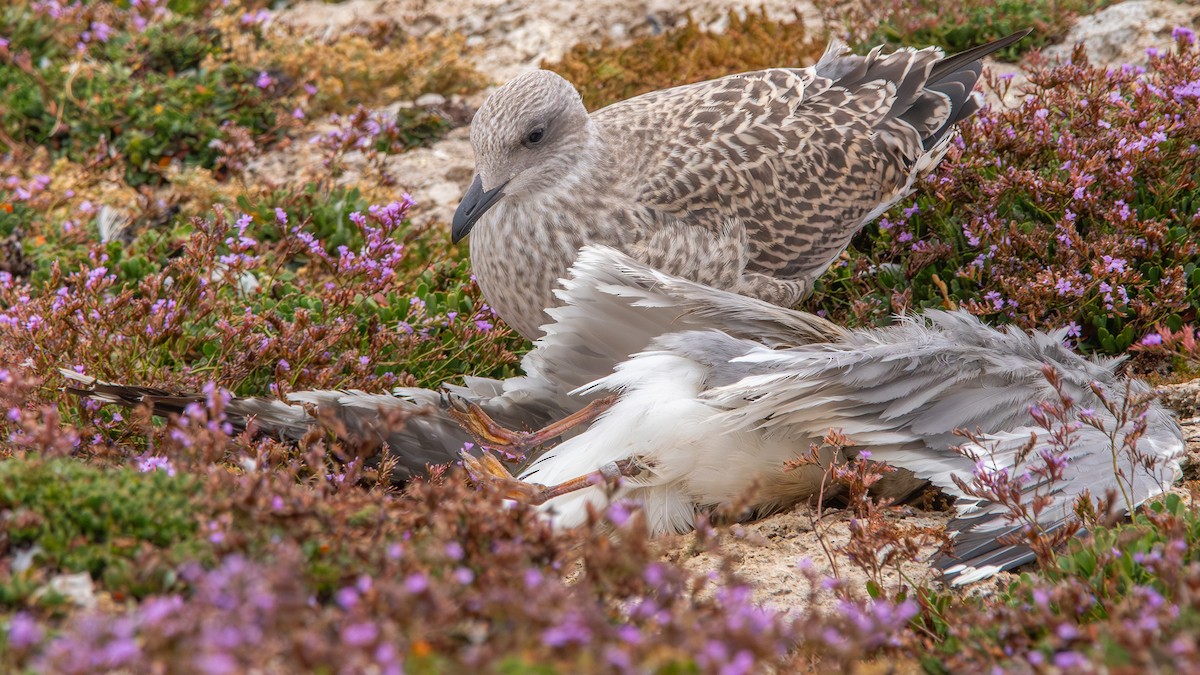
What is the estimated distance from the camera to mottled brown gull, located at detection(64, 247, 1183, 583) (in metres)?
3.81

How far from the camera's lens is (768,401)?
3791 millimetres

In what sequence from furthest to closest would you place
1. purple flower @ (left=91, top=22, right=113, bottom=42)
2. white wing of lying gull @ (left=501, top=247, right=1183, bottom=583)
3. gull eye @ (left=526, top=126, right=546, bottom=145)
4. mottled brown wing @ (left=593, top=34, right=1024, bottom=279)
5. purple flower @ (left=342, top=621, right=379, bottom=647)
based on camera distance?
purple flower @ (left=91, top=22, right=113, bottom=42) < mottled brown wing @ (left=593, top=34, right=1024, bottom=279) < gull eye @ (left=526, top=126, right=546, bottom=145) < white wing of lying gull @ (left=501, top=247, right=1183, bottom=583) < purple flower @ (left=342, top=621, right=379, bottom=647)

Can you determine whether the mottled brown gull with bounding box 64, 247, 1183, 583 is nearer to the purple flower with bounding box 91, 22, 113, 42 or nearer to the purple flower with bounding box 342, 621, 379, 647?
the purple flower with bounding box 342, 621, 379, 647

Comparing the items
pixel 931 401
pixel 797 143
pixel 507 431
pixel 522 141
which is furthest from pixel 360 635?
pixel 797 143

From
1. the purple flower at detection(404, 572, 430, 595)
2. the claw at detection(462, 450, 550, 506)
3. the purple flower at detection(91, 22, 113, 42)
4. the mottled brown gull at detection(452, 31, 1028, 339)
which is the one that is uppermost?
the purple flower at detection(91, 22, 113, 42)

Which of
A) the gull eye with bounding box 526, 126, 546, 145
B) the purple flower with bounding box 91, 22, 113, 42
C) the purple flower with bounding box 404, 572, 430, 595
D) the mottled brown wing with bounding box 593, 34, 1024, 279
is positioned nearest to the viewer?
the purple flower with bounding box 404, 572, 430, 595

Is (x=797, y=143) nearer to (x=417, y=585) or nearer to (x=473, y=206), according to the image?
(x=473, y=206)

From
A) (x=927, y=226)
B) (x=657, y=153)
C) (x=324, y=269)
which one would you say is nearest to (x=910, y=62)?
(x=927, y=226)

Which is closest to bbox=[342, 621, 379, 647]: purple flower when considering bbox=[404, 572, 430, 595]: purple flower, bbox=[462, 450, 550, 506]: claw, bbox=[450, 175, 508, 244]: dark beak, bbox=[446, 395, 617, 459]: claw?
bbox=[404, 572, 430, 595]: purple flower

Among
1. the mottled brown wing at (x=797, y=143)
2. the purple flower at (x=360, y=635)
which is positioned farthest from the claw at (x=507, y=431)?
the purple flower at (x=360, y=635)

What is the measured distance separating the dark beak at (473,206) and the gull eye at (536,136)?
0.77 feet

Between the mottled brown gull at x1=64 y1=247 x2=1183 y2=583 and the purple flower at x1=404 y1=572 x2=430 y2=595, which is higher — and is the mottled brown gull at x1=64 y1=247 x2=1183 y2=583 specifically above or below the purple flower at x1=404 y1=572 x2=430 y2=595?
below

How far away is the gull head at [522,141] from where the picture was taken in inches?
176

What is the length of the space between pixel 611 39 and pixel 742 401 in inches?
174
